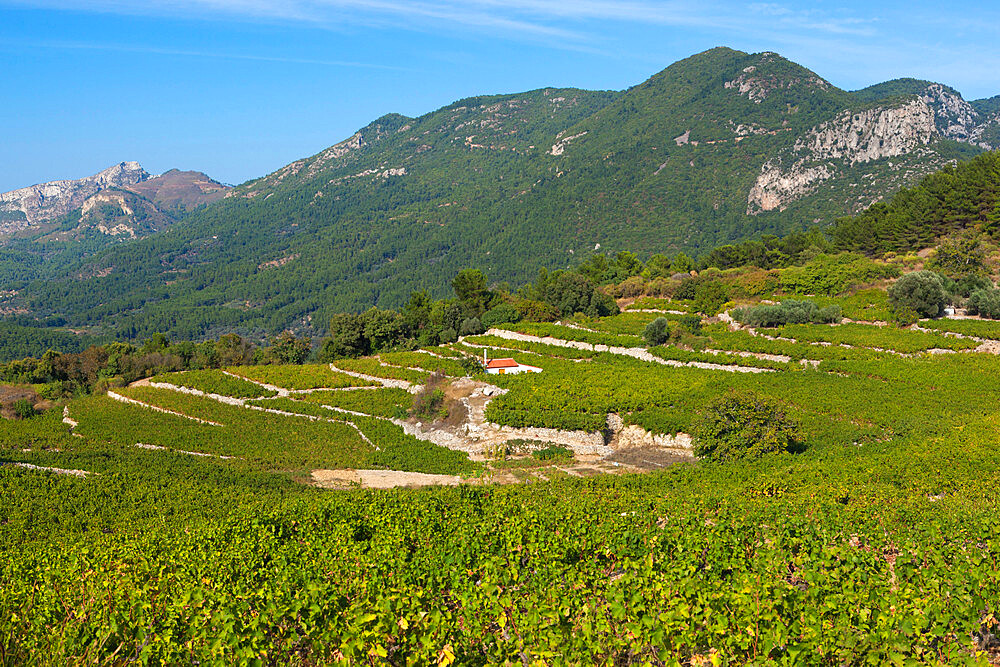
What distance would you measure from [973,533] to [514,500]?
31.2ft

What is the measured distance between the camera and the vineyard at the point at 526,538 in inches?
346

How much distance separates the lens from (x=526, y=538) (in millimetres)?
13016

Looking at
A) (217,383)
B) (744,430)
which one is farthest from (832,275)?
(217,383)

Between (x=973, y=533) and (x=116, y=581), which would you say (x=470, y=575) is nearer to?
(x=116, y=581)

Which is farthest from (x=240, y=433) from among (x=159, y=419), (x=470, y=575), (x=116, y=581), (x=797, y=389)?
(x=797, y=389)

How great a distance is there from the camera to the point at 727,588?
32.8ft

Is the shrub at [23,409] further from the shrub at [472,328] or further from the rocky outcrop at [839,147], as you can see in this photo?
the rocky outcrop at [839,147]

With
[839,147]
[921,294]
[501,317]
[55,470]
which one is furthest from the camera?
[839,147]

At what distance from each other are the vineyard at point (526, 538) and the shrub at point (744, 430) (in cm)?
116

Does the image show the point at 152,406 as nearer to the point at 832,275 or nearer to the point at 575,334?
the point at 575,334

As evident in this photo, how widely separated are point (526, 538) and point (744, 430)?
1282cm

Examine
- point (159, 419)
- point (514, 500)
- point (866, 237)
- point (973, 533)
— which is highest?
point (866, 237)

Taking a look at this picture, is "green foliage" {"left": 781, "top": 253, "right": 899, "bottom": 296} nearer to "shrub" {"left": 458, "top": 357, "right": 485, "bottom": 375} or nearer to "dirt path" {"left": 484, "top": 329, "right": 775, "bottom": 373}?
"dirt path" {"left": 484, "top": 329, "right": 775, "bottom": 373}

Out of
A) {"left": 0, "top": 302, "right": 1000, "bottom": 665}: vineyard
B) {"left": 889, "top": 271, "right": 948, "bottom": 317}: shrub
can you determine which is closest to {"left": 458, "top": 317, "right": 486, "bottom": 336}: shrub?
{"left": 0, "top": 302, "right": 1000, "bottom": 665}: vineyard
